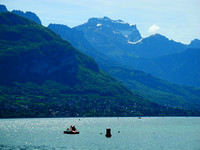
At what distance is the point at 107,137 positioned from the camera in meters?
192

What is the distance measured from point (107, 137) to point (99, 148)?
4962 cm

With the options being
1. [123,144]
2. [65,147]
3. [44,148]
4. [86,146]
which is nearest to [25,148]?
[44,148]

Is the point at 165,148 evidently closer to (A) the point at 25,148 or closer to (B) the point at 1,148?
(A) the point at 25,148

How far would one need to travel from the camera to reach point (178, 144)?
162 m

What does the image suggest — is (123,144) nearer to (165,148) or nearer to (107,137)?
(165,148)

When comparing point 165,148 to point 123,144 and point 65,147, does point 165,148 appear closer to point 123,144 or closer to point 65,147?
point 123,144

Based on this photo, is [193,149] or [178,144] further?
[178,144]

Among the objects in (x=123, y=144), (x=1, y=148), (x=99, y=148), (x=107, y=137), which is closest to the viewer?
(x=1, y=148)

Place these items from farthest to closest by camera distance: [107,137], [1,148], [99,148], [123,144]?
1. [107,137]
2. [123,144]
3. [99,148]
4. [1,148]

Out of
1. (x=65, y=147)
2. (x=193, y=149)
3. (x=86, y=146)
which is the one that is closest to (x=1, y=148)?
(x=65, y=147)

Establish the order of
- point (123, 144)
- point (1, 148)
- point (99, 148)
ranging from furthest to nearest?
point (123, 144), point (99, 148), point (1, 148)

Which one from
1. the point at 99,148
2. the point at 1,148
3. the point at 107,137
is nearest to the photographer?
the point at 1,148

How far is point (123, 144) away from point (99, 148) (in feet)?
62.9

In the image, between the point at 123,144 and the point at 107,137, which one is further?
the point at 107,137
